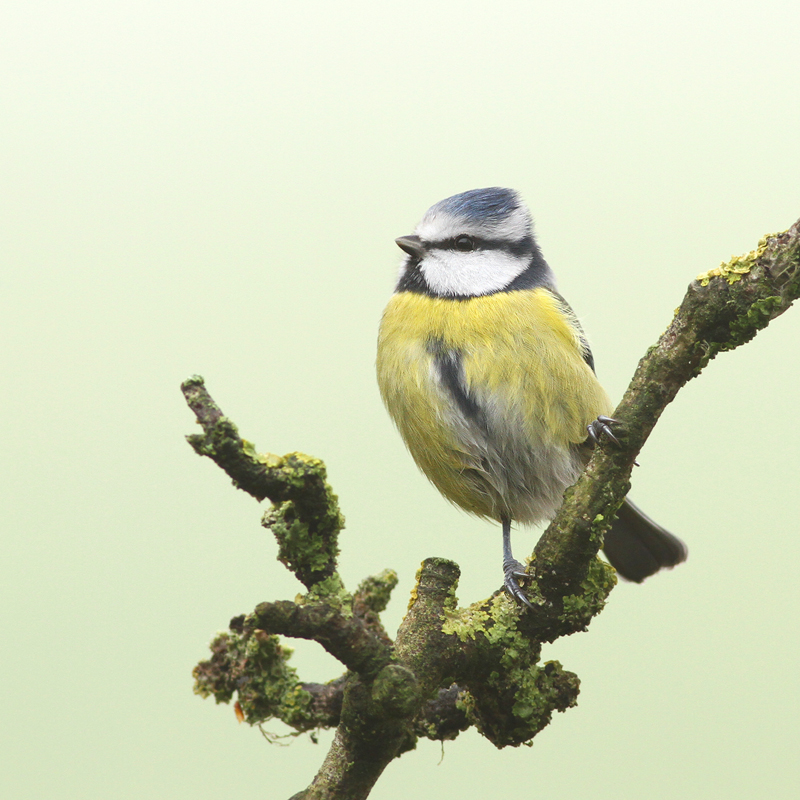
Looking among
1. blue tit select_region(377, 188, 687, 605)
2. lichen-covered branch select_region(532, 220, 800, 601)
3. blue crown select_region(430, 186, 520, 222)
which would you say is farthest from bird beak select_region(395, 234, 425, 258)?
lichen-covered branch select_region(532, 220, 800, 601)

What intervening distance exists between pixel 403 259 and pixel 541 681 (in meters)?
1.26

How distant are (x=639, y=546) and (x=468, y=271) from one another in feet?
3.34

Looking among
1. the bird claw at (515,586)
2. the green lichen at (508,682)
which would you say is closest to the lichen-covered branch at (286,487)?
the green lichen at (508,682)

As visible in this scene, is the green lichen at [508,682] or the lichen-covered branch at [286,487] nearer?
the lichen-covered branch at [286,487]

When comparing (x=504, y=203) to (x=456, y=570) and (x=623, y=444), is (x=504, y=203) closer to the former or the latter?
(x=623, y=444)

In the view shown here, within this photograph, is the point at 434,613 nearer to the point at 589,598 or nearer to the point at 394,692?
the point at 394,692

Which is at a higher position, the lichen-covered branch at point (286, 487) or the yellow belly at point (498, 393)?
the yellow belly at point (498, 393)

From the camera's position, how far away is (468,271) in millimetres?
2186

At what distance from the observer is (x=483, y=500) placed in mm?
2213

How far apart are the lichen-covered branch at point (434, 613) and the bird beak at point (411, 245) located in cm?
85

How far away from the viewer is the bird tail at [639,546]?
94.1 inches

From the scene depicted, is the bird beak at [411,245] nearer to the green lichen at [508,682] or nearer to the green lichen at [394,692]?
the green lichen at [508,682]

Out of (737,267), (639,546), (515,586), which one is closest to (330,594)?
(515,586)

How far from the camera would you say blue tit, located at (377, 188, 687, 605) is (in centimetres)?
201
